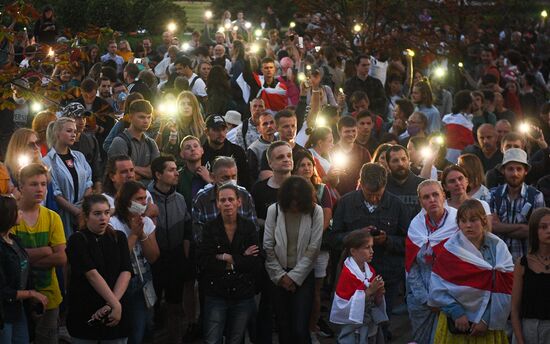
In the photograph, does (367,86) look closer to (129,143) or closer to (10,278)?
(129,143)

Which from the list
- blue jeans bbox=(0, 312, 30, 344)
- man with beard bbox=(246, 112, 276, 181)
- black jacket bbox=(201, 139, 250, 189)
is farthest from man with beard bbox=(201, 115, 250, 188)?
blue jeans bbox=(0, 312, 30, 344)

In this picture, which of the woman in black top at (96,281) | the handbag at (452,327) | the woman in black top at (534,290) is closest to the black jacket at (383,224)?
the handbag at (452,327)

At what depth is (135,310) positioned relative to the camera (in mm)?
9008

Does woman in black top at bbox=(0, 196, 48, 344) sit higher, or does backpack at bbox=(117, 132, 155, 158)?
backpack at bbox=(117, 132, 155, 158)

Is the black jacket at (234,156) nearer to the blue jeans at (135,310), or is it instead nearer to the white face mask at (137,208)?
the white face mask at (137,208)

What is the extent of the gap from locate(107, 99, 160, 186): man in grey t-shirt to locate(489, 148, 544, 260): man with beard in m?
3.78

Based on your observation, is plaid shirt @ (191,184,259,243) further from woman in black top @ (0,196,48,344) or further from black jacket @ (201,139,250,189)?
woman in black top @ (0,196,48,344)

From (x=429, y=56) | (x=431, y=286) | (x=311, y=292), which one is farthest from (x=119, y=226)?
(x=429, y=56)

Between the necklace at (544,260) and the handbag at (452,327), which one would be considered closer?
the necklace at (544,260)

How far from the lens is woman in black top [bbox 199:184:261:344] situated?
363 inches

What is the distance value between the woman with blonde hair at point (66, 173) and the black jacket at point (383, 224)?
271cm

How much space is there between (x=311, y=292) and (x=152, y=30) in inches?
1013

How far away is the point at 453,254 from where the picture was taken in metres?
8.48

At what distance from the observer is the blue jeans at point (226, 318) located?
9.23 meters
